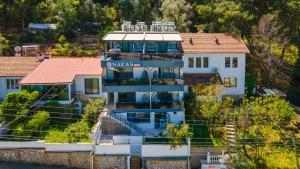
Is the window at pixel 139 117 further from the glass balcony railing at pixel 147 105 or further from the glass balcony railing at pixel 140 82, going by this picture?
the glass balcony railing at pixel 140 82

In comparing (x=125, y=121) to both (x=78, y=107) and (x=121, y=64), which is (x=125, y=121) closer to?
(x=121, y=64)

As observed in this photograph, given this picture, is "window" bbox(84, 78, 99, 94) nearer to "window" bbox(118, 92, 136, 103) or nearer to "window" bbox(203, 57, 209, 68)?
"window" bbox(118, 92, 136, 103)

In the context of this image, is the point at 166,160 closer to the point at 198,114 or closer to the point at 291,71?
the point at 198,114

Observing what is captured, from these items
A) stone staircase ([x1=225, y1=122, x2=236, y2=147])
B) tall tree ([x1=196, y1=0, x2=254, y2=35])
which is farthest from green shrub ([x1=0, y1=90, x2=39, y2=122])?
tall tree ([x1=196, y1=0, x2=254, y2=35])

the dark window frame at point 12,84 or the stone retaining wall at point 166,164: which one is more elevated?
the dark window frame at point 12,84

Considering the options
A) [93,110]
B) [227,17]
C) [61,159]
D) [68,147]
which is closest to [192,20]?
[227,17]

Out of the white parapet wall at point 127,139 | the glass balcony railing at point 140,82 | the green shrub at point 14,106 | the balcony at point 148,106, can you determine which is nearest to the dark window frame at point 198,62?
the glass balcony railing at point 140,82
